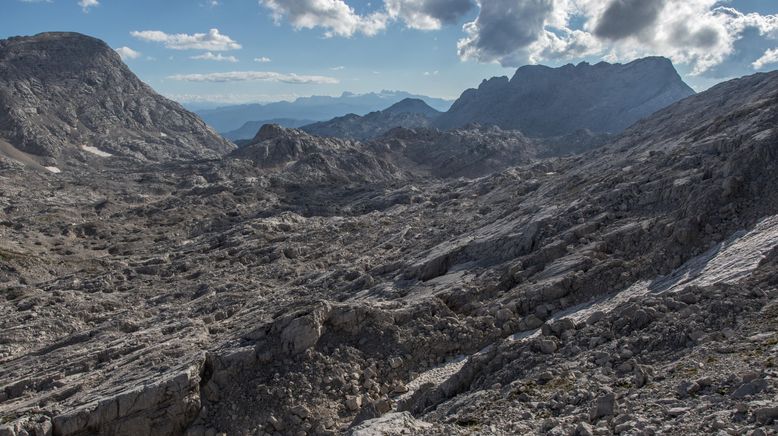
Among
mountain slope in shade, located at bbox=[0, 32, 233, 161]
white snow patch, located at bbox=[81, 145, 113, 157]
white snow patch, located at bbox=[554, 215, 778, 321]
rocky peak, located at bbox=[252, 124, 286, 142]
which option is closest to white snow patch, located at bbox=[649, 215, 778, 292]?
white snow patch, located at bbox=[554, 215, 778, 321]

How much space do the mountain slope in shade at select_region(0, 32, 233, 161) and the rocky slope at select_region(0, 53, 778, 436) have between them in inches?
4401

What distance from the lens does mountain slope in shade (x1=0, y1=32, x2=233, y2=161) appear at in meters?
144

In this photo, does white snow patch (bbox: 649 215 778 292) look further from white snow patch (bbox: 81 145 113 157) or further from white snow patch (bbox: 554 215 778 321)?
white snow patch (bbox: 81 145 113 157)

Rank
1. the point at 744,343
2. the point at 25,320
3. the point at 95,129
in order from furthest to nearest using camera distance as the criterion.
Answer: the point at 95,129 → the point at 25,320 → the point at 744,343

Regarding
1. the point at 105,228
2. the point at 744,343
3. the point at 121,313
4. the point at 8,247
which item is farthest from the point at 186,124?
the point at 744,343

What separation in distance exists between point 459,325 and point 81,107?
6865 inches

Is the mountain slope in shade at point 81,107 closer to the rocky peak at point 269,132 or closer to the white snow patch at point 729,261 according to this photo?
the rocky peak at point 269,132

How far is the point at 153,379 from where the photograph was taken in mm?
21062

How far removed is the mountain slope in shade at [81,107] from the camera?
5655 inches

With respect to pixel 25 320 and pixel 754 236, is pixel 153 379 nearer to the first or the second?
pixel 25 320

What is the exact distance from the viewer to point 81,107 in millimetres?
165375

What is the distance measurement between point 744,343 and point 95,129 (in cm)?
17695

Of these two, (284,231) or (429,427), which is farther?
(284,231)

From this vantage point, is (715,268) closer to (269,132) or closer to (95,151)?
(269,132)
